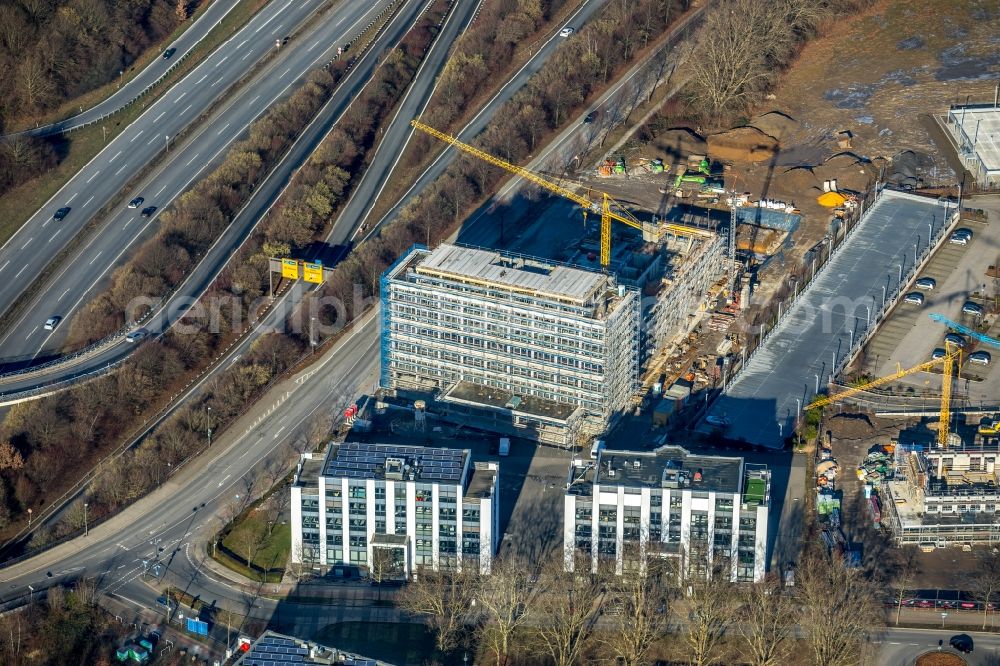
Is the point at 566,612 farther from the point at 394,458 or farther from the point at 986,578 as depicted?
the point at 986,578

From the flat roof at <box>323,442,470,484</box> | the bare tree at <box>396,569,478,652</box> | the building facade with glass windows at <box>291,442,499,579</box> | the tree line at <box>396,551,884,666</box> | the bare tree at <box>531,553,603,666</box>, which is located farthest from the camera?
the flat roof at <box>323,442,470,484</box>

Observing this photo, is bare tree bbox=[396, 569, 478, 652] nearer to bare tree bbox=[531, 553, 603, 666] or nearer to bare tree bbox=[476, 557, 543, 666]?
bare tree bbox=[476, 557, 543, 666]

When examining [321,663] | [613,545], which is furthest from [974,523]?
[321,663]

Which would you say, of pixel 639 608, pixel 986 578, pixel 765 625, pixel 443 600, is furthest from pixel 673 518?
pixel 986 578

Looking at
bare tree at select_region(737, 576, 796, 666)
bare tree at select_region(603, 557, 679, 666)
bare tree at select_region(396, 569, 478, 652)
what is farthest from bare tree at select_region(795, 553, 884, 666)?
bare tree at select_region(396, 569, 478, 652)

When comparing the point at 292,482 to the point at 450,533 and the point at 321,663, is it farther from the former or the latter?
the point at 321,663
